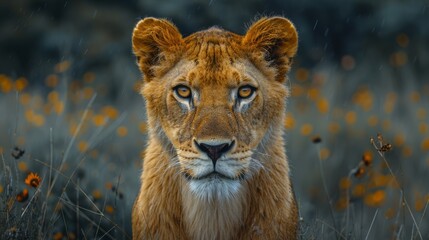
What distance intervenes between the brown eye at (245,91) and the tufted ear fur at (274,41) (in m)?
0.28

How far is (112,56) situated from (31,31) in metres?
1.42

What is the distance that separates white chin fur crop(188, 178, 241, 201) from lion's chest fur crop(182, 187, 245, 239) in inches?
6.4

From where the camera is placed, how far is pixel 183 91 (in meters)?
4.51

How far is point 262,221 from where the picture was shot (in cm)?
452

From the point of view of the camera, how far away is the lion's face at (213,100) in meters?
4.18

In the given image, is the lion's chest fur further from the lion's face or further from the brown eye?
the brown eye

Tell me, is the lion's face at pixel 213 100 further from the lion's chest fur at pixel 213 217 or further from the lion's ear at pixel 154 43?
the lion's chest fur at pixel 213 217

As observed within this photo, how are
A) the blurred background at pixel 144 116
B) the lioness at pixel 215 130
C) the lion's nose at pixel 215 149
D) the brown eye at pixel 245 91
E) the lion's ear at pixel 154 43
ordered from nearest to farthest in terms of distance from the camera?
the lion's nose at pixel 215 149, the lioness at pixel 215 130, the brown eye at pixel 245 91, the lion's ear at pixel 154 43, the blurred background at pixel 144 116

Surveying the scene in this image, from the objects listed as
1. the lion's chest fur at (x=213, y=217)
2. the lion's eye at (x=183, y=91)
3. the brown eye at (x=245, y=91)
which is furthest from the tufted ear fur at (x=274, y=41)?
the lion's chest fur at (x=213, y=217)

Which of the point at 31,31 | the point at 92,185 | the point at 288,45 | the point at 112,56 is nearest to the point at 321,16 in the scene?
the point at 112,56

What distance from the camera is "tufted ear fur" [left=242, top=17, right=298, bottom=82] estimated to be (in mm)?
4742

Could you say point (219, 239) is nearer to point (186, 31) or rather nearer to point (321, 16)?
point (186, 31)

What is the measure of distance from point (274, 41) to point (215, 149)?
3.13ft

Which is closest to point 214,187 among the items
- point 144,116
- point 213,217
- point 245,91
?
point 213,217
